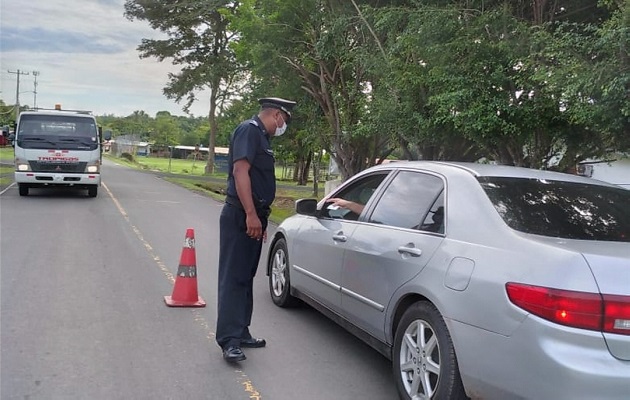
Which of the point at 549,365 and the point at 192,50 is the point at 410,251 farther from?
the point at 192,50

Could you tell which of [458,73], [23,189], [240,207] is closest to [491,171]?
[240,207]

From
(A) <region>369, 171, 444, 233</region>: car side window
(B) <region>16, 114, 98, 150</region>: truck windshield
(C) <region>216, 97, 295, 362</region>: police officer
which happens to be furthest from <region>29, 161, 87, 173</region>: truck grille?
(A) <region>369, 171, 444, 233</region>: car side window

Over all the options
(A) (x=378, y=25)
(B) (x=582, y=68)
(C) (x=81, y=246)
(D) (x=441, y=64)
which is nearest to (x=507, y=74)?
(D) (x=441, y=64)

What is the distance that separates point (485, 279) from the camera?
322 cm

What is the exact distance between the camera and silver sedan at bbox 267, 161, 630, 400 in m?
2.87

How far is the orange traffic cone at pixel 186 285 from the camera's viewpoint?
6.11 m

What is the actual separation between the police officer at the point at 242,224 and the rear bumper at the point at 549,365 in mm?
2081

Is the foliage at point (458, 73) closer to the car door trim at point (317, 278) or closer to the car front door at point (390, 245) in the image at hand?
the car front door at point (390, 245)

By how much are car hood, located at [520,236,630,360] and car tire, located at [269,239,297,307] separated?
138 inches

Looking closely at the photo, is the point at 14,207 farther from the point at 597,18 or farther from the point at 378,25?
the point at 597,18

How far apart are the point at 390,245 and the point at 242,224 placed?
117cm

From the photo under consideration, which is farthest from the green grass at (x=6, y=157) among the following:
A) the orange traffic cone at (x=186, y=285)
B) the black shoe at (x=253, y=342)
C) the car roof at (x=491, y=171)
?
the car roof at (x=491, y=171)

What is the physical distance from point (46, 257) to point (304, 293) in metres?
4.57

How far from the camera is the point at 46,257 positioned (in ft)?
27.8
